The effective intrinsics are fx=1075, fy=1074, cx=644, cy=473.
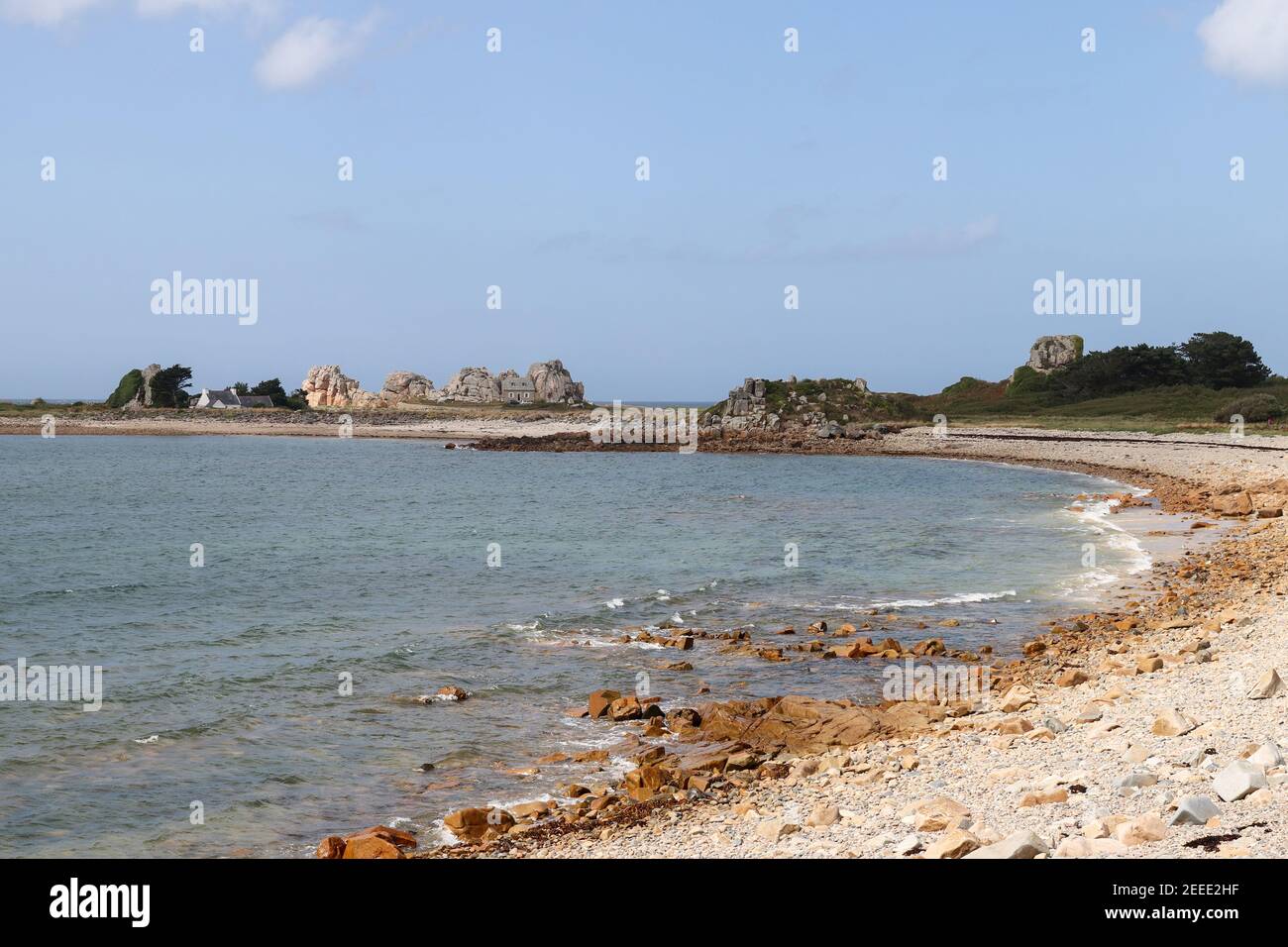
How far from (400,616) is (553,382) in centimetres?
15809

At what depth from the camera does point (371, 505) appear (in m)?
50.8

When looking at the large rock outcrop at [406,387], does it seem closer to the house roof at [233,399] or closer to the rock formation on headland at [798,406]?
the house roof at [233,399]

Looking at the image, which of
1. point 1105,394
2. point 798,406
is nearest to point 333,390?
point 798,406

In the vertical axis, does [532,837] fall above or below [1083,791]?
below

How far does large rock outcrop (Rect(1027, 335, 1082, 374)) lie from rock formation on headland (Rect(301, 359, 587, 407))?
77462 mm

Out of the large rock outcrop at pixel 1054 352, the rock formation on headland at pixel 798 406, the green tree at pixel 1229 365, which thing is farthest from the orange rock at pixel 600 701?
the large rock outcrop at pixel 1054 352

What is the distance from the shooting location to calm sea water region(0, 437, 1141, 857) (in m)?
12.6

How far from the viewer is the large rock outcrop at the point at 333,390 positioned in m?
186

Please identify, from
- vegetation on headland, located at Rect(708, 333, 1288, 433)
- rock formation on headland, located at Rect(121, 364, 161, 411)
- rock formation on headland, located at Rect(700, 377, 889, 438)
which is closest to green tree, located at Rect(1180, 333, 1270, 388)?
vegetation on headland, located at Rect(708, 333, 1288, 433)
